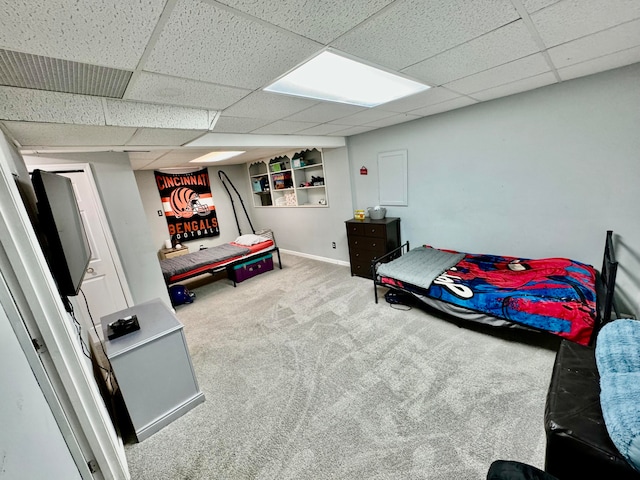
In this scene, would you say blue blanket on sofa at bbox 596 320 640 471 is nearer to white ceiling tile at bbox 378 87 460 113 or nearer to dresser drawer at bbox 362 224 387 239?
white ceiling tile at bbox 378 87 460 113

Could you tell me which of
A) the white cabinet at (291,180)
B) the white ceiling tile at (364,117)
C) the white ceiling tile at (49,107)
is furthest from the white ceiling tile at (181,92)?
the white cabinet at (291,180)

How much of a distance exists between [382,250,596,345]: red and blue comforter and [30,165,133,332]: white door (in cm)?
335

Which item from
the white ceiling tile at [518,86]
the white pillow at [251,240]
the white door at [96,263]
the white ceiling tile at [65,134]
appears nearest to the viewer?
the white ceiling tile at [65,134]

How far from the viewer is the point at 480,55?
1.52m

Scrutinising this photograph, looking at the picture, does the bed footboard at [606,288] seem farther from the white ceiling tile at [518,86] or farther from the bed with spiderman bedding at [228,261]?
the bed with spiderman bedding at [228,261]

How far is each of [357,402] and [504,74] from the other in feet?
8.77

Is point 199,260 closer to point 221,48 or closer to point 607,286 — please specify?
point 221,48

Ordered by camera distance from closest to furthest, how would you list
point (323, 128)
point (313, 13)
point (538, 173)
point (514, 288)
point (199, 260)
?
point (313, 13)
point (514, 288)
point (538, 173)
point (323, 128)
point (199, 260)

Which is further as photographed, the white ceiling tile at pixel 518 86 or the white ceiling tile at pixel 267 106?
the white ceiling tile at pixel 518 86

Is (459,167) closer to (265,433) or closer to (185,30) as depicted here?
(185,30)

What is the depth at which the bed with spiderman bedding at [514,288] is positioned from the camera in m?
1.91

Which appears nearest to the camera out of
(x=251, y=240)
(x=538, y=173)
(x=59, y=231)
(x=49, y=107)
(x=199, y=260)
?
(x=59, y=231)

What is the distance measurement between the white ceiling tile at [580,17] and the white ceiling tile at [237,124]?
2016 mm

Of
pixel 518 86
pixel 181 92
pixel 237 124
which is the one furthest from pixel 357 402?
pixel 518 86
